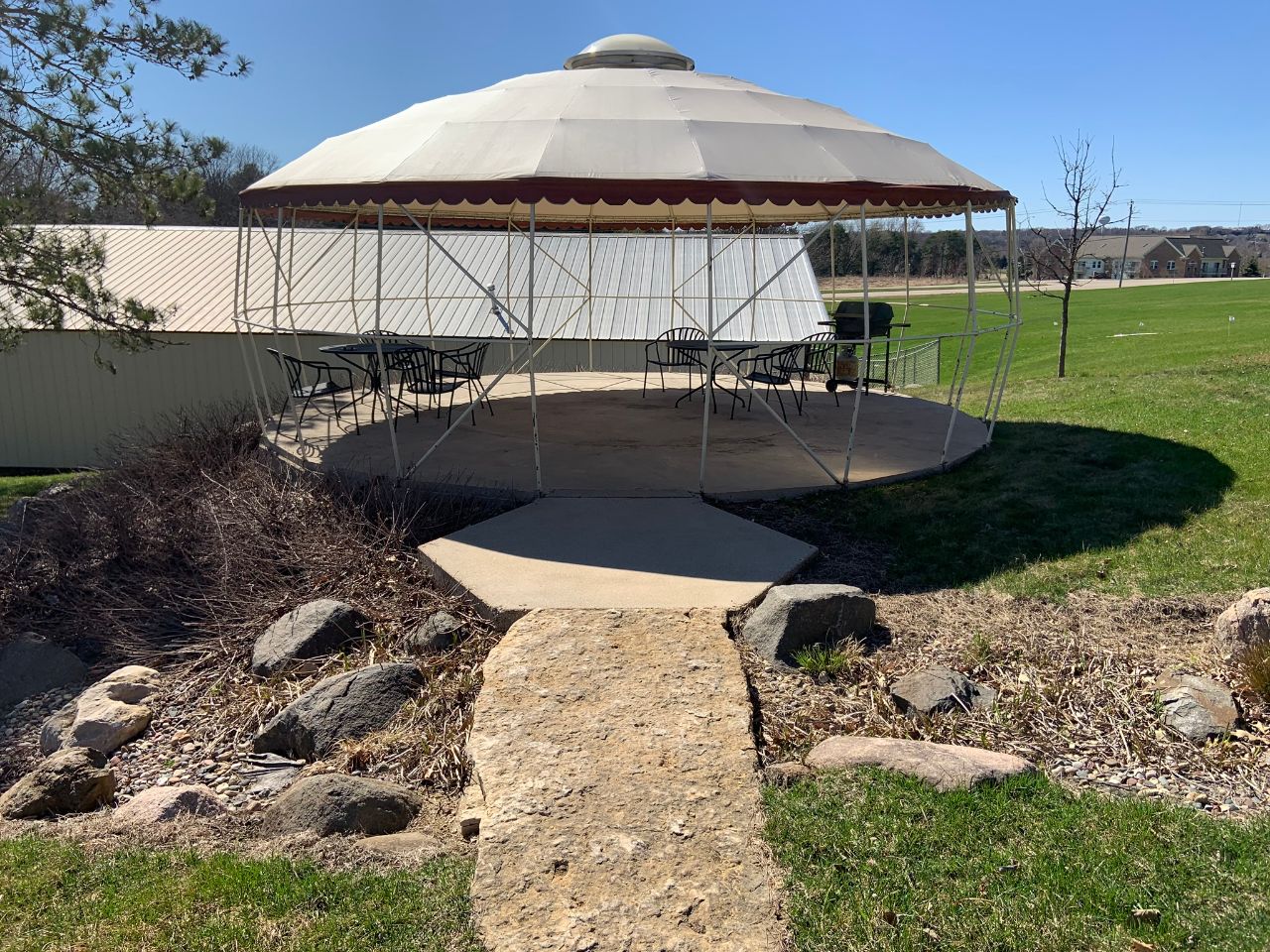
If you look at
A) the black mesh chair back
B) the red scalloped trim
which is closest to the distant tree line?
the black mesh chair back

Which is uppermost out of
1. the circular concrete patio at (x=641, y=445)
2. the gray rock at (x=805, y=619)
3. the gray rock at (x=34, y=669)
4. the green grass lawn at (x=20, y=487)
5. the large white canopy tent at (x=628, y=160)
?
the large white canopy tent at (x=628, y=160)

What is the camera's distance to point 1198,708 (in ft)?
17.1

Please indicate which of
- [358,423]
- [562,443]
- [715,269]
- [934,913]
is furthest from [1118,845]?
[715,269]

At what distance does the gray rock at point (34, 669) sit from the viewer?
7.18 metres

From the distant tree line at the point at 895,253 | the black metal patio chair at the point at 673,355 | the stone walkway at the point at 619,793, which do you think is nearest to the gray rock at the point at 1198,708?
the stone walkway at the point at 619,793

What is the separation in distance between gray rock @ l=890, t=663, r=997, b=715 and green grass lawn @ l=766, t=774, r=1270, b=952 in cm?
82

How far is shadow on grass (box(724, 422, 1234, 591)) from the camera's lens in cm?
771

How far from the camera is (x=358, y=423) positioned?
12.1 m

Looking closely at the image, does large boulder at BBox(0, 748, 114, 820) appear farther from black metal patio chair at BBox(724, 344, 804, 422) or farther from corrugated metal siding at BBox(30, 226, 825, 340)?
corrugated metal siding at BBox(30, 226, 825, 340)

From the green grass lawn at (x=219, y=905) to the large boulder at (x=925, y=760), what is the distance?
1826 millimetres

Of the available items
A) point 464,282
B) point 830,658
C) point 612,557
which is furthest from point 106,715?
point 464,282

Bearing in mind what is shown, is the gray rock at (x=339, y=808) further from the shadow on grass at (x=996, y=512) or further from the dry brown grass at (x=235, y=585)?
the shadow on grass at (x=996, y=512)

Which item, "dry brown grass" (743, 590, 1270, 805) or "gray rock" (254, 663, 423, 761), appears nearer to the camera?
"dry brown grass" (743, 590, 1270, 805)

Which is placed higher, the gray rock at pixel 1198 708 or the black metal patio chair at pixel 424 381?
the black metal patio chair at pixel 424 381
